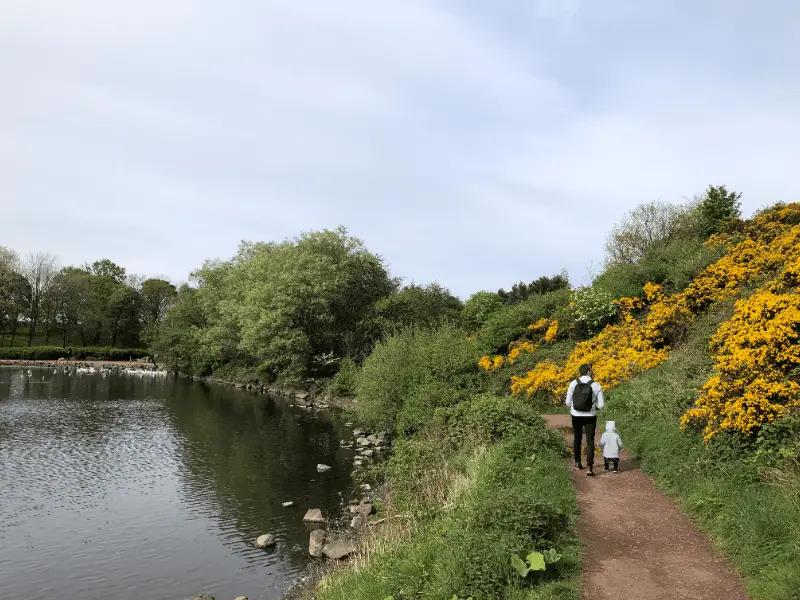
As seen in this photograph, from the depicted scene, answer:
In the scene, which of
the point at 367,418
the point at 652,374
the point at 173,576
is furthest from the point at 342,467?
the point at 652,374

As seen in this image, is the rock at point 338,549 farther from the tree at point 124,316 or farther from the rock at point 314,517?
the tree at point 124,316

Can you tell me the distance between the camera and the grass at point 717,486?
6.89 m

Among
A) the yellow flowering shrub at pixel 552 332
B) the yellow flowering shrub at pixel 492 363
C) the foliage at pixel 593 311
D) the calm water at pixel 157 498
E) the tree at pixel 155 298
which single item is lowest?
the calm water at pixel 157 498

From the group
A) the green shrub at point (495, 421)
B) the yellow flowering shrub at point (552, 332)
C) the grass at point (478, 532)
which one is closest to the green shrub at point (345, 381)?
the yellow flowering shrub at point (552, 332)

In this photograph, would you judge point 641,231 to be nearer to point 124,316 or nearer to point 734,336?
point 734,336

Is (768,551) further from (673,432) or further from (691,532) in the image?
(673,432)

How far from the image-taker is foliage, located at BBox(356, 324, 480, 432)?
74.7ft

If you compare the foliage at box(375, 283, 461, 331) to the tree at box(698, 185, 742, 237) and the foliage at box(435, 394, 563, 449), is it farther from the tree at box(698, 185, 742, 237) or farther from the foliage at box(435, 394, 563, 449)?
the foliage at box(435, 394, 563, 449)

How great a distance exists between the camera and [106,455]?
26141 mm

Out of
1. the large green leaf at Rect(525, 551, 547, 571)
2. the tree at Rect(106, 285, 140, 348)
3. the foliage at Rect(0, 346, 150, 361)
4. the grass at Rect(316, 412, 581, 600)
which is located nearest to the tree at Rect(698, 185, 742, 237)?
the grass at Rect(316, 412, 581, 600)

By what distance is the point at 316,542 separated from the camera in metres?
15.1

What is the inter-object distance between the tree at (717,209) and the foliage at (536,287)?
13.0 metres

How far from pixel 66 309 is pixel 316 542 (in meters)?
95.9

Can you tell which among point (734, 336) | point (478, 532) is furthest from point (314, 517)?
point (734, 336)
